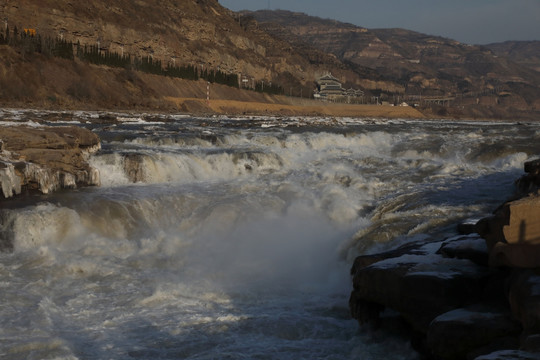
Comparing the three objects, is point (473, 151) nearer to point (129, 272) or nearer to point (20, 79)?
point (129, 272)

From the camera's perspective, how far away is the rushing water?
7.39 m

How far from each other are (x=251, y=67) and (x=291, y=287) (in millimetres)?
92655

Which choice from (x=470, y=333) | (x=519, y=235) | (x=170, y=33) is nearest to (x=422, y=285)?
(x=470, y=333)

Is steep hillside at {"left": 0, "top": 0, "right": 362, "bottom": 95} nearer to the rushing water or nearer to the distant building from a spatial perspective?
the distant building

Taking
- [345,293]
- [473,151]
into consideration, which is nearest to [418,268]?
[345,293]

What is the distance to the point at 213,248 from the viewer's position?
40.0 ft

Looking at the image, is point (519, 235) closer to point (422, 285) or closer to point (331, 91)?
point (422, 285)

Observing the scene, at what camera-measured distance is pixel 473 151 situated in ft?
82.6

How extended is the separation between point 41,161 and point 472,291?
450 inches

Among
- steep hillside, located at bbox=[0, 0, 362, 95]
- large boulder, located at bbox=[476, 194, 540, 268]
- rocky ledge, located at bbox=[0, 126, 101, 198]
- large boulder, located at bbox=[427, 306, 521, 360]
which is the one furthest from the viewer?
steep hillside, located at bbox=[0, 0, 362, 95]

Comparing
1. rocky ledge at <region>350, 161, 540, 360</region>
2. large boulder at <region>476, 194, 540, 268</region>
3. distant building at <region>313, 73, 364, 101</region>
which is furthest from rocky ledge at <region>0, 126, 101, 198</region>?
distant building at <region>313, 73, 364, 101</region>

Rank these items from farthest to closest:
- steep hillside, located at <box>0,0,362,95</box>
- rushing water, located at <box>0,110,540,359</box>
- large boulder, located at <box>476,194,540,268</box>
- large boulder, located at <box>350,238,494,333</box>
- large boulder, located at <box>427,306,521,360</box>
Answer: steep hillside, located at <box>0,0,362,95</box>
rushing water, located at <box>0,110,540,359</box>
large boulder, located at <box>350,238,494,333</box>
large boulder, located at <box>476,194,540,268</box>
large boulder, located at <box>427,306,521,360</box>

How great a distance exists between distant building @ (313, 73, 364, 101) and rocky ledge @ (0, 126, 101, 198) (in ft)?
334

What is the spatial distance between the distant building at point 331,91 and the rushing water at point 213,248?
9941 centimetres
